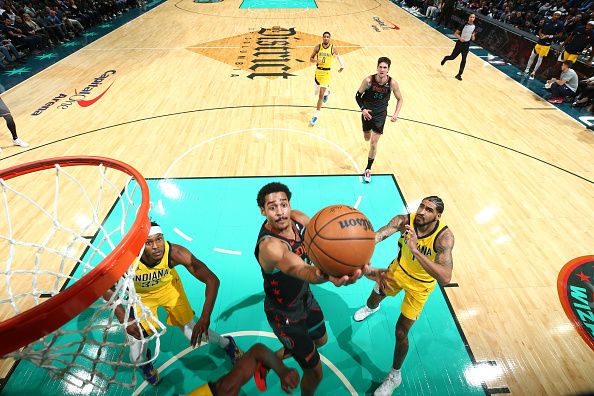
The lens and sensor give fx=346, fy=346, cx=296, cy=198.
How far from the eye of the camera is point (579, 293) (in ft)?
13.5

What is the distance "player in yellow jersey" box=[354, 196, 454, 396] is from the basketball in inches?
26.4

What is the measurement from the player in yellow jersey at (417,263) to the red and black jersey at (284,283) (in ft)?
2.50

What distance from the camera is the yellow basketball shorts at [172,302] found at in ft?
9.91

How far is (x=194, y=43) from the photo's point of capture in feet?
43.8

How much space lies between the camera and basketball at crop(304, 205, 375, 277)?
2283mm

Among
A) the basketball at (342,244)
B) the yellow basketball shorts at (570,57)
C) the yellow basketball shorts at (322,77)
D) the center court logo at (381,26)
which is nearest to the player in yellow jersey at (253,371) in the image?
the basketball at (342,244)

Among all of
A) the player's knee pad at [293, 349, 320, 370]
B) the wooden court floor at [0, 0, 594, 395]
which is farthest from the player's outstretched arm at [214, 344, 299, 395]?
the wooden court floor at [0, 0, 594, 395]

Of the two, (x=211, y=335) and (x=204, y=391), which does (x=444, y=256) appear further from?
(x=211, y=335)

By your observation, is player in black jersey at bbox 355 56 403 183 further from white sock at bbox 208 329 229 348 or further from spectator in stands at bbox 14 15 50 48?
spectator in stands at bbox 14 15 50 48

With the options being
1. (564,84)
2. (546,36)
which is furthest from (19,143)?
(546,36)

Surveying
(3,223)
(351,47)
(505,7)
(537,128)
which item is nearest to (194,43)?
(351,47)

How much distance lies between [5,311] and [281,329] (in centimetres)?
340

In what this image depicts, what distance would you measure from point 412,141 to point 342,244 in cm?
554

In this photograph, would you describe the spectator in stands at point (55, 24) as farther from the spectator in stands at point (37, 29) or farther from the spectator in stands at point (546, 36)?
the spectator in stands at point (546, 36)
